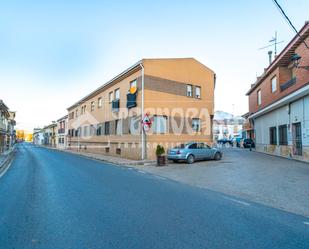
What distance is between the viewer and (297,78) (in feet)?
53.1

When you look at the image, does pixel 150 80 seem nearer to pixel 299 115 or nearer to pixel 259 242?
pixel 299 115

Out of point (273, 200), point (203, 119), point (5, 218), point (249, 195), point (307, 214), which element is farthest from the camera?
point (203, 119)

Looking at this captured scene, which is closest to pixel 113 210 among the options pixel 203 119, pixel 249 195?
pixel 249 195

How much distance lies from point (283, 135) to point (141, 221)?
17.9m

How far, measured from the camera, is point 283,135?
19734 millimetres

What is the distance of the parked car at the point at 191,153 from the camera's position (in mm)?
17125

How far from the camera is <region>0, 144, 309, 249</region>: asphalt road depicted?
13.4 feet

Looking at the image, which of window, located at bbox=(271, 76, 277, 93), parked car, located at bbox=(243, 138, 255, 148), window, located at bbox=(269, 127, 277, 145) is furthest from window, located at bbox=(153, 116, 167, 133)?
parked car, located at bbox=(243, 138, 255, 148)

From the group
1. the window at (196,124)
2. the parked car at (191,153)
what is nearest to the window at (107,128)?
the window at (196,124)

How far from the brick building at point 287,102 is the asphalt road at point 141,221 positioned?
31.1 ft

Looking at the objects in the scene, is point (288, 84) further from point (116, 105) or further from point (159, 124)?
point (116, 105)

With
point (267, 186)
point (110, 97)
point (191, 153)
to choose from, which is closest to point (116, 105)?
point (110, 97)

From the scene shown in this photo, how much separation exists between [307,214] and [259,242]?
2.47 m

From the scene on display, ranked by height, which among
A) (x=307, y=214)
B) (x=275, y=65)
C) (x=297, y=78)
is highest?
(x=275, y=65)
